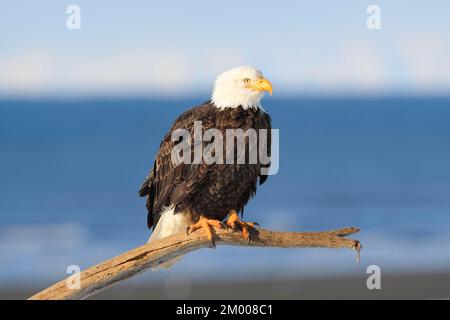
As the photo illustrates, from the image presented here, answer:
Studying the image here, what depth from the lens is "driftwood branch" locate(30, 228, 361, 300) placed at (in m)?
5.94

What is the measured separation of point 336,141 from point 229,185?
31.2m

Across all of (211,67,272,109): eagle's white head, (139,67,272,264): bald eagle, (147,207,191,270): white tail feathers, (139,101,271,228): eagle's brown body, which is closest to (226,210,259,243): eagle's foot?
(139,67,272,264): bald eagle

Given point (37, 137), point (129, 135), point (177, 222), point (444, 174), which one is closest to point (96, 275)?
point (177, 222)

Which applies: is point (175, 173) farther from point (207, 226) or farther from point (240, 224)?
point (240, 224)

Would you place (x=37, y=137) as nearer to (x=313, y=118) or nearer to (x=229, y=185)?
(x=313, y=118)

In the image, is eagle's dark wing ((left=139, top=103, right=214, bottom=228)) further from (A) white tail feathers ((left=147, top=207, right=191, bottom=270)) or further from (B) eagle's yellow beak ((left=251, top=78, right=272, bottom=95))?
(B) eagle's yellow beak ((left=251, top=78, right=272, bottom=95))

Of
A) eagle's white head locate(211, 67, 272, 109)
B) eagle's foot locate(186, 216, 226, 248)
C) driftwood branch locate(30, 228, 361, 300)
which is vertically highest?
eagle's white head locate(211, 67, 272, 109)

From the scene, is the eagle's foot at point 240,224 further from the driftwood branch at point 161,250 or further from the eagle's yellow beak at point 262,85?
the eagle's yellow beak at point 262,85

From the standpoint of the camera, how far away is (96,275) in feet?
19.6

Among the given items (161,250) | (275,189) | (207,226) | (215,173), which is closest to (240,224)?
(207,226)

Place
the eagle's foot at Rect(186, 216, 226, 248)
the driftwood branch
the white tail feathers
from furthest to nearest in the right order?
the white tail feathers, the eagle's foot at Rect(186, 216, 226, 248), the driftwood branch

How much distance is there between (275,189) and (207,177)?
14.3 m

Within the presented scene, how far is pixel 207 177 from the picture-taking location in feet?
21.1

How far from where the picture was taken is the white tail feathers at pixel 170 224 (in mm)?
6648
